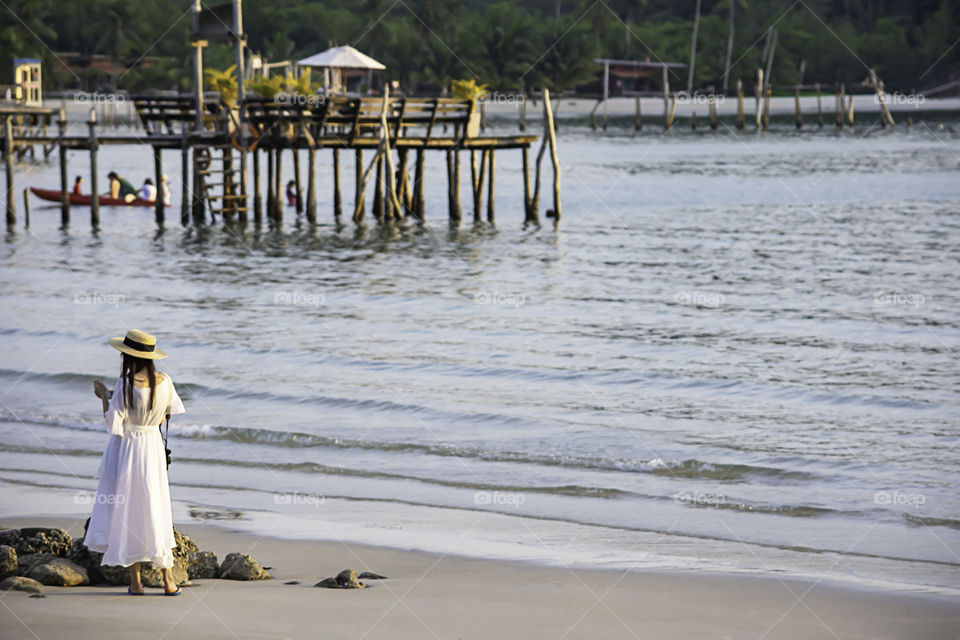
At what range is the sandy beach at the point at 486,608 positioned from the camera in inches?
254

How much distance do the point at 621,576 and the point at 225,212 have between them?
95.8 feet

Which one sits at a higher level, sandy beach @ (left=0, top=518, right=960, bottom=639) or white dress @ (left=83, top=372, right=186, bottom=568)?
white dress @ (left=83, top=372, right=186, bottom=568)

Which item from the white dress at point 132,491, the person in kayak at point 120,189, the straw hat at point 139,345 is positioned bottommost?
the white dress at point 132,491

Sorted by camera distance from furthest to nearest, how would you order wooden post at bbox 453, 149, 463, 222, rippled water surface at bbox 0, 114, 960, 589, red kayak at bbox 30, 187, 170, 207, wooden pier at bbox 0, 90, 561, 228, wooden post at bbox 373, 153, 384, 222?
red kayak at bbox 30, 187, 170, 207
wooden post at bbox 373, 153, 384, 222
wooden post at bbox 453, 149, 463, 222
wooden pier at bbox 0, 90, 561, 228
rippled water surface at bbox 0, 114, 960, 589

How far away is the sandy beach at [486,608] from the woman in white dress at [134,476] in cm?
27

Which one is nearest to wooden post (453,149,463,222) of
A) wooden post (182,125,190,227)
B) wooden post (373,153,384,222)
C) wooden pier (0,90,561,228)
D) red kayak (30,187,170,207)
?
wooden pier (0,90,561,228)

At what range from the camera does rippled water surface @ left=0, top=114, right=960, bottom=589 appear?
31.5ft

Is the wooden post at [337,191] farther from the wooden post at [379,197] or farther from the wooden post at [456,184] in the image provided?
the wooden post at [456,184]

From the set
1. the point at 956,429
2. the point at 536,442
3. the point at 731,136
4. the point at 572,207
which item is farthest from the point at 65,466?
the point at 731,136

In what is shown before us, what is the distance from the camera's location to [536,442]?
12.4m

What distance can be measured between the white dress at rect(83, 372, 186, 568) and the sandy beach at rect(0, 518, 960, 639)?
0.93 feet

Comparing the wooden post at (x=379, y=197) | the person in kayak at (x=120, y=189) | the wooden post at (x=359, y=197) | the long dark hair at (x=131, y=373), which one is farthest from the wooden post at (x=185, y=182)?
the long dark hair at (x=131, y=373)

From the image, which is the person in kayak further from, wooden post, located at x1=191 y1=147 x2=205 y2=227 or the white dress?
the white dress

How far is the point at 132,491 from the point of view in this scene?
6.88 metres
